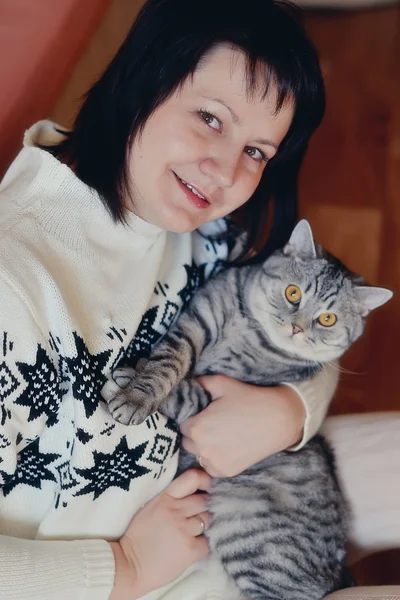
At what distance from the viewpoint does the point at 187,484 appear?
1134mm

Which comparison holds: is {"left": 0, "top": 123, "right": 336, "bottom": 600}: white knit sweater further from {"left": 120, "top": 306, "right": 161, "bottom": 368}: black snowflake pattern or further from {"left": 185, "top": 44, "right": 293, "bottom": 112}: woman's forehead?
{"left": 185, "top": 44, "right": 293, "bottom": 112}: woman's forehead

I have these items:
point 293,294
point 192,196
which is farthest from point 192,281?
point 192,196

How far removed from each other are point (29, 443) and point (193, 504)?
1.20 feet

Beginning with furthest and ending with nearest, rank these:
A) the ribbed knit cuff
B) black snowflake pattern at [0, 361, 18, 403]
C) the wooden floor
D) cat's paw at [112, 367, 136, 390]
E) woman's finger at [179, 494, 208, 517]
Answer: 1. the wooden floor
2. woman's finger at [179, 494, 208, 517]
3. cat's paw at [112, 367, 136, 390]
4. the ribbed knit cuff
5. black snowflake pattern at [0, 361, 18, 403]

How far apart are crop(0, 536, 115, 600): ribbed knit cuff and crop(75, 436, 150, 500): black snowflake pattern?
0.29ft

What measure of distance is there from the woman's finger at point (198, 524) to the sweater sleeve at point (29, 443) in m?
0.16

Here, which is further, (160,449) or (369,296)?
(369,296)

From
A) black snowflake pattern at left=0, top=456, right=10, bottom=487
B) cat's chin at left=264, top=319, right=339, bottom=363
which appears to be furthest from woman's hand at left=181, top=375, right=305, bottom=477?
black snowflake pattern at left=0, top=456, right=10, bottom=487

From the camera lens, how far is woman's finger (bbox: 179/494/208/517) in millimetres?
1134

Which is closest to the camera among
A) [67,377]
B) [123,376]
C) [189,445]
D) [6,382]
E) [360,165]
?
[6,382]

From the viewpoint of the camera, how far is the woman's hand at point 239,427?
1.12 meters

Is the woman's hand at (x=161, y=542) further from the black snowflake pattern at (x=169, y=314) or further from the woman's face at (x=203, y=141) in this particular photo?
the woman's face at (x=203, y=141)

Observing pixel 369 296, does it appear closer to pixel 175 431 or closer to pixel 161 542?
pixel 175 431

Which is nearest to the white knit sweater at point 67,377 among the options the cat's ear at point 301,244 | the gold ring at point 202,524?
the gold ring at point 202,524
